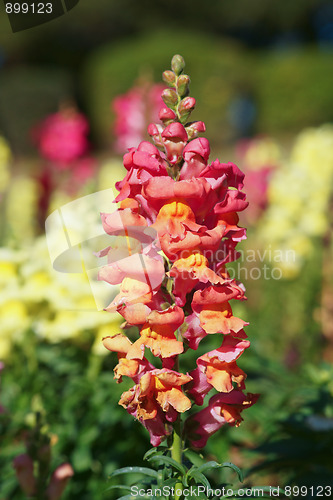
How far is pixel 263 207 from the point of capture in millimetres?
4941

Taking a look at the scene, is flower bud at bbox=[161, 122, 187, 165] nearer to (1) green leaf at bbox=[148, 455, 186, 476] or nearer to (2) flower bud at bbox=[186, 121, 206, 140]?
(2) flower bud at bbox=[186, 121, 206, 140]

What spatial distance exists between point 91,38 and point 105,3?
1.39m

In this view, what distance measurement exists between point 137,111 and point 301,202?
155cm

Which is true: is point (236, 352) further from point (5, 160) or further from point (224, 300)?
point (5, 160)

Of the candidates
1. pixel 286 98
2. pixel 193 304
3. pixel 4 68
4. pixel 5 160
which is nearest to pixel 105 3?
pixel 4 68

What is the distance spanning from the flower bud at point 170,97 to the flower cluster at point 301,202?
3.21 meters

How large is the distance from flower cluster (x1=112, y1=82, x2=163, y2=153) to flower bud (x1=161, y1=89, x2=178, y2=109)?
3.20 metres

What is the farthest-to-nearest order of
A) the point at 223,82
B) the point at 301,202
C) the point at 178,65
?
the point at 223,82, the point at 301,202, the point at 178,65

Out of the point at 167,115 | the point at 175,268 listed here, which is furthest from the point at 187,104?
the point at 175,268

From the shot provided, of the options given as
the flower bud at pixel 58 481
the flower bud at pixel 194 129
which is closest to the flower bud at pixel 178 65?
the flower bud at pixel 194 129

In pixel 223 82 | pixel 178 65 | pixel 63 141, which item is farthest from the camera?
pixel 223 82

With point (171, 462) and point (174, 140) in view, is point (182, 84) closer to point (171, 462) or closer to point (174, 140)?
point (174, 140)

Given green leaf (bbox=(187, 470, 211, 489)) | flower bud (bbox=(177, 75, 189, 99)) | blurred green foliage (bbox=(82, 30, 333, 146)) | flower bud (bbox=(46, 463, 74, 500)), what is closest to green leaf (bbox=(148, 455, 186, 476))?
green leaf (bbox=(187, 470, 211, 489))

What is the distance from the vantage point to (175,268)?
4.07 feet
